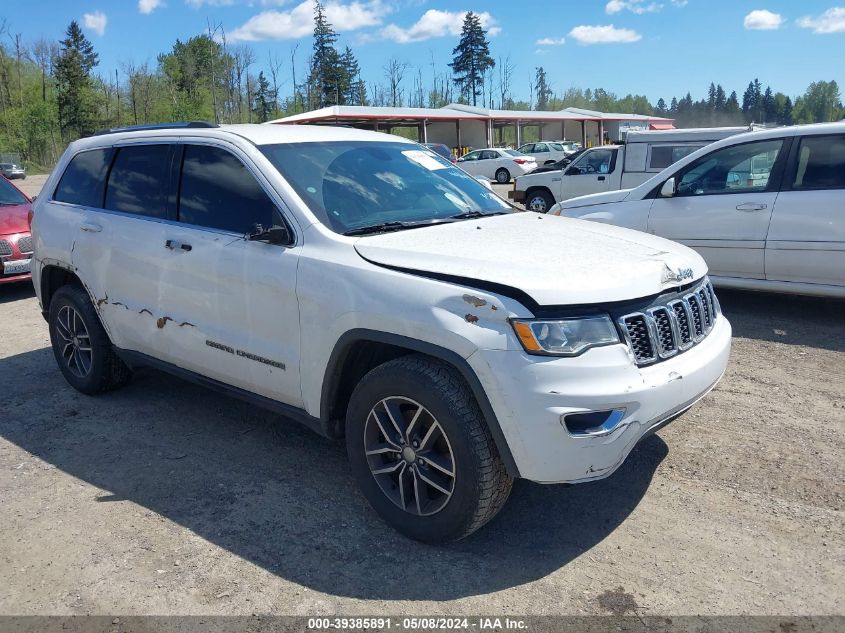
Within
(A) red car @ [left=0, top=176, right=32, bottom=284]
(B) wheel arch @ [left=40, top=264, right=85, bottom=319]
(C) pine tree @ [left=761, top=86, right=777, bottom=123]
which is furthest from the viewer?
(C) pine tree @ [left=761, top=86, right=777, bottom=123]

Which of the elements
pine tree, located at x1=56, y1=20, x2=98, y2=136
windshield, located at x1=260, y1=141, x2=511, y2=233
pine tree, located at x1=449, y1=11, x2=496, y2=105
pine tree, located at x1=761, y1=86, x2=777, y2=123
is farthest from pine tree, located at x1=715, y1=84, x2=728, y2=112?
windshield, located at x1=260, y1=141, x2=511, y2=233

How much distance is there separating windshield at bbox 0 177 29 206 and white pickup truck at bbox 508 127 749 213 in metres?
8.72

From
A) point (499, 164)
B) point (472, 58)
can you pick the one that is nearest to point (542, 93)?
point (472, 58)

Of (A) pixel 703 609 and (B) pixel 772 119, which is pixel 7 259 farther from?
(B) pixel 772 119

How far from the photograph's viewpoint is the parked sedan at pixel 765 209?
20.6ft

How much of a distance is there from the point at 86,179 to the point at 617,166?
1209 cm

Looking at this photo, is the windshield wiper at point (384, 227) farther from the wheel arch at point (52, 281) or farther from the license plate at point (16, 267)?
the license plate at point (16, 267)

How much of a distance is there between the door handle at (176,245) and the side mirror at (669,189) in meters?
5.06

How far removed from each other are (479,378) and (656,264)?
3.54ft

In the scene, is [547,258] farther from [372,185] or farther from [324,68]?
[324,68]

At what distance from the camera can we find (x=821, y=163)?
6414mm

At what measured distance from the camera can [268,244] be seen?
3.72 meters

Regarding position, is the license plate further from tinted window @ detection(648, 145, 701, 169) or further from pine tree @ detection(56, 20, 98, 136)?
pine tree @ detection(56, 20, 98, 136)

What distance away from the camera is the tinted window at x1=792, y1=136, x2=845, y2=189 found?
248 inches
